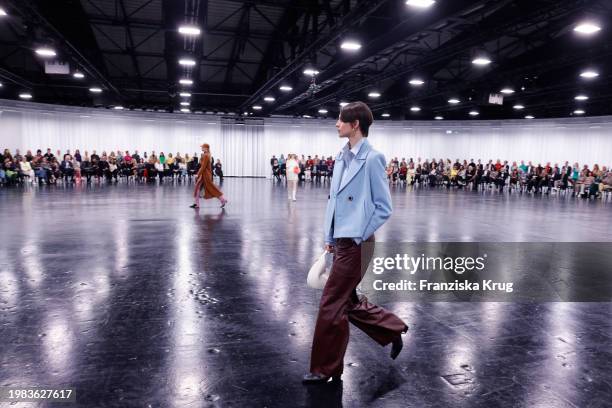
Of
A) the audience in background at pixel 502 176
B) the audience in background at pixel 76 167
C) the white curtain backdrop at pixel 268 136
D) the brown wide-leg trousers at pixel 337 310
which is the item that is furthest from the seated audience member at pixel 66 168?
the brown wide-leg trousers at pixel 337 310

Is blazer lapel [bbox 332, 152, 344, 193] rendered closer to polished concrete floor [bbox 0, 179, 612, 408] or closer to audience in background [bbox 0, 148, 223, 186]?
polished concrete floor [bbox 0, 179, 612, 408]

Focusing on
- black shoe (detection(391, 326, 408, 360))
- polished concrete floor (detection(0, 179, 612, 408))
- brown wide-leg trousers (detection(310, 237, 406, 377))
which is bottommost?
polished concrete floor (detection(0, 179, 612, 408))

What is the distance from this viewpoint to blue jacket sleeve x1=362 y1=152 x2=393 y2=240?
8.13 feet

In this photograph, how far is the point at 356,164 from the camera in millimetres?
2533

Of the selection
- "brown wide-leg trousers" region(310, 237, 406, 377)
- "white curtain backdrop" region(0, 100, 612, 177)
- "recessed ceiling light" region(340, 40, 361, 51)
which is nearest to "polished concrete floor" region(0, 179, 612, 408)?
"brown wide-leg trousers" region(310, 237, 406, 377)

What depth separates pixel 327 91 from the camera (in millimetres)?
23641

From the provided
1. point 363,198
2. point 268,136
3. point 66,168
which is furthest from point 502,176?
point 363,198

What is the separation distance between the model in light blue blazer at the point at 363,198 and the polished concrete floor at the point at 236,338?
0.99m

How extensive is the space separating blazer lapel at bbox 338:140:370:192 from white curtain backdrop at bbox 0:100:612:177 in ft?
86.6

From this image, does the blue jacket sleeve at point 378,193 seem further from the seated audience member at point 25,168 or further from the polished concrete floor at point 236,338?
the seated audience member at point 25,168

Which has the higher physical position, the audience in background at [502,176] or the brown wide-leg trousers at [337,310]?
the audience in background at [502,176]

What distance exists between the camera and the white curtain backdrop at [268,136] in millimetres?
24406

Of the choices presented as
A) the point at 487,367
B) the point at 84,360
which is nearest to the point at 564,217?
the point at 487,367

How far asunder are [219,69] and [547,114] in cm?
1954
